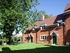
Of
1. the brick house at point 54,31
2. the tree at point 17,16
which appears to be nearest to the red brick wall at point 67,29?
the brick house at point 54,31

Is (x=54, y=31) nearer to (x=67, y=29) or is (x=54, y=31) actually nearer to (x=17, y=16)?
(x=67, y=29)

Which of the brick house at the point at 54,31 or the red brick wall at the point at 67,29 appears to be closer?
the red brick wall at the point at 67,29

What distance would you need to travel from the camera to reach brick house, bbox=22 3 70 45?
1708 inches

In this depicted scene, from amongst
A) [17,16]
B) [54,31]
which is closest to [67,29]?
[54,31]

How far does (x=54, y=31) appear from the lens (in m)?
47.3

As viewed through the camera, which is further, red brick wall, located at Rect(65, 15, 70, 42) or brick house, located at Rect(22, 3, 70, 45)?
brick house, located at Rect(22, 3, 70, 45)

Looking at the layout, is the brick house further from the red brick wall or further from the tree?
the tree

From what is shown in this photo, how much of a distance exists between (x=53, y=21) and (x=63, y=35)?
7.40 meters

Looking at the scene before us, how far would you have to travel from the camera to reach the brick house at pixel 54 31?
4338cm

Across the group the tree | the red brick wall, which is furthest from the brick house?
the tree

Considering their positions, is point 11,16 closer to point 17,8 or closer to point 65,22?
point 17,8

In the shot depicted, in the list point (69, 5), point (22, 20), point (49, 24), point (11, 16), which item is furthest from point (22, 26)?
point (69, 5)

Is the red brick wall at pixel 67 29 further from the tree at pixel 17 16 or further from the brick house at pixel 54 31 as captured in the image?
the tree at pixel 17 16

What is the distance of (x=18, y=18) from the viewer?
1690 inches
